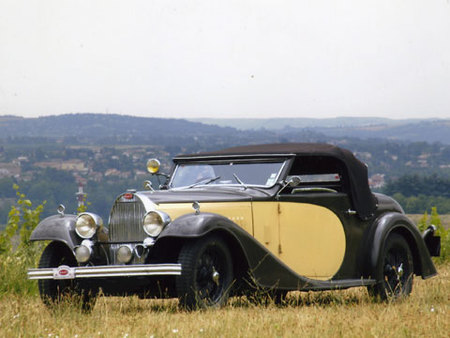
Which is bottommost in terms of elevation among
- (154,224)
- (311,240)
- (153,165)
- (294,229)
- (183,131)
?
(183,131)

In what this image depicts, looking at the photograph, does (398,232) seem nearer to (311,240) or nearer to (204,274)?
(311,240)

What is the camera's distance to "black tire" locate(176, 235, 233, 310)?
689 centimetres

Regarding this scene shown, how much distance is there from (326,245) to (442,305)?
1.32 meters

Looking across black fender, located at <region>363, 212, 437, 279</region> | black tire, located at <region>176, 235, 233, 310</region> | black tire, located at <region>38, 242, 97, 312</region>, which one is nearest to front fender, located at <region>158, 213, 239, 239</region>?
black tire, located at <region>176, 235, 233, 310</region>

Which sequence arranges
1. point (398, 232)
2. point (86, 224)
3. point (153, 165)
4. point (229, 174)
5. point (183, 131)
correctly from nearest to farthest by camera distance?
point (86, 224) → point (229, 174) → point (153, 165) → point (398, 232) → point (183, 131)

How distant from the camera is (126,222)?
7.64m

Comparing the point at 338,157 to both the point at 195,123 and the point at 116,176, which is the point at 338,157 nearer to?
the point at 116,176

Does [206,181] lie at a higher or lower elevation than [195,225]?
higher

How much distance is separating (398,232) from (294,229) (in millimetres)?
1676

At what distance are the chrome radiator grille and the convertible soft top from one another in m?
1.33

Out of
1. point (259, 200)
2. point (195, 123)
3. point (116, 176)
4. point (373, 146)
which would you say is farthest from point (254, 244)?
point (195, 123)

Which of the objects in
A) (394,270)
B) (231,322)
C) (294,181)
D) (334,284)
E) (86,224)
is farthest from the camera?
(394,270)

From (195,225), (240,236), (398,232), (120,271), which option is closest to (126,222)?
(120,271)

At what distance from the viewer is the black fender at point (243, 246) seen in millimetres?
6964
